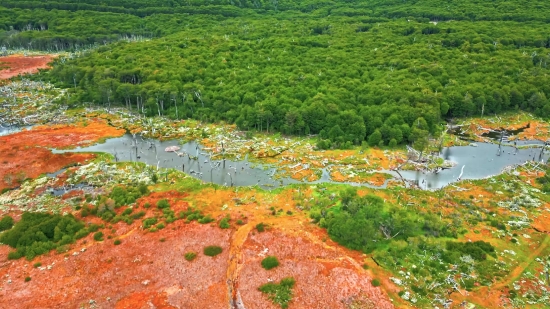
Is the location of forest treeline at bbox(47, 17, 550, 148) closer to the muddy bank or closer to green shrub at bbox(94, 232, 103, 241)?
the muddy bank

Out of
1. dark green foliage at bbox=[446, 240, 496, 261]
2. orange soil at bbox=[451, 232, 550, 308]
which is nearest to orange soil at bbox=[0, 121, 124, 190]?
dark green foliage at bbox=[446, 240, 496, 261]

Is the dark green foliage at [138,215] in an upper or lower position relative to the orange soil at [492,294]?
upper

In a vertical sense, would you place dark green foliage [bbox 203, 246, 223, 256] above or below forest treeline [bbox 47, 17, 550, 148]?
below

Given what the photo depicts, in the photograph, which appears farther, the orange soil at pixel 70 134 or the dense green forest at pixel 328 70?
the dense green forest at pixel 328 70

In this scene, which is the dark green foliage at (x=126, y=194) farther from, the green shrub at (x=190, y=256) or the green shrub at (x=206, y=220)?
the green shrub at (x=190, y=256)

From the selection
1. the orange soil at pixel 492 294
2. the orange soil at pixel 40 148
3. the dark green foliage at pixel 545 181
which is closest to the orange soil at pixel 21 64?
the orange soil at pixel 40 148

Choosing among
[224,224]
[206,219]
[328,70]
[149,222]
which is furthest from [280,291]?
[328,70]

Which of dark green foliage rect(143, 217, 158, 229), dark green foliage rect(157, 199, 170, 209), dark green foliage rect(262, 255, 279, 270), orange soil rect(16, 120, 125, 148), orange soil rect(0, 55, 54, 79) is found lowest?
dark green foliage rect(262, 255, 279, 270)
